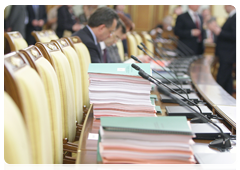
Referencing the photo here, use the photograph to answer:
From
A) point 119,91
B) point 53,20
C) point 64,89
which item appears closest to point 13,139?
point 119,91

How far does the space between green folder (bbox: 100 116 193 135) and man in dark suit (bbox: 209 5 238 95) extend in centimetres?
335

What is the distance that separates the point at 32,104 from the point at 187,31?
403cm

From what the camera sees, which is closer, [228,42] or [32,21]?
[228,42]

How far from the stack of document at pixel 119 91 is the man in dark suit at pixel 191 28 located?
3571mm

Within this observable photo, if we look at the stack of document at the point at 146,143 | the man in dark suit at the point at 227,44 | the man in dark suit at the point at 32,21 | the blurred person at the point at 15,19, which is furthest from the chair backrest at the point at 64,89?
the man in dark suit at the point at 32,21

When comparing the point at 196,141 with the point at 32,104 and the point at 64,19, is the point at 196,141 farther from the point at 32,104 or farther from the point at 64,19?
the point at 64,19

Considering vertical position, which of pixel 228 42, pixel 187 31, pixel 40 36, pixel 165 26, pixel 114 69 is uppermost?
pixel 165 26

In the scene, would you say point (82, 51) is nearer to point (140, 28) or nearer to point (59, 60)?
point (59, 60)

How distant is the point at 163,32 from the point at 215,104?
583 centimetres

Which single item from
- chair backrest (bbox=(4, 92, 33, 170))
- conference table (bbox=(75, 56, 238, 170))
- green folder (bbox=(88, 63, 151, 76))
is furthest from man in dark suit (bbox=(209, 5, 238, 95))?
chair backrest (bbox=(4, 92, 33, 170))

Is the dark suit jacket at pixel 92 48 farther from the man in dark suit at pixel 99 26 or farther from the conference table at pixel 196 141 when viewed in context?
the conference table at pixel 196 141

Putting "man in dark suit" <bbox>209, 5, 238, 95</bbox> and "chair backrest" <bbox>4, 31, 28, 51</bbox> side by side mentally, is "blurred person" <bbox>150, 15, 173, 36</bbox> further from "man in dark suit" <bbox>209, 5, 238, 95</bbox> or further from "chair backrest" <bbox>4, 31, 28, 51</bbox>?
"chair backrest" <bbox>4, 31, 28, 51</bbox>

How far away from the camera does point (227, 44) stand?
392 cm
